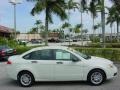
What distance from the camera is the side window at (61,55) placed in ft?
37.6

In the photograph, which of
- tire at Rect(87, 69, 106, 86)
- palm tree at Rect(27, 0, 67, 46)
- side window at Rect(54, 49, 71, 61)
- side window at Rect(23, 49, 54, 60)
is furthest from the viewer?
palm tree at Rect(27, 0, 67, 46)

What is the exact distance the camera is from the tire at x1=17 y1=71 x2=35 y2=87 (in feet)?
37.9

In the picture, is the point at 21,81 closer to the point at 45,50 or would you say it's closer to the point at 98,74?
the point at 45,50

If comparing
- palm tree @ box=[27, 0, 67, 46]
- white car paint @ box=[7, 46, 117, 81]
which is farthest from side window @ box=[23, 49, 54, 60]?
palm tree @ box=[27, 0, 67, 46]

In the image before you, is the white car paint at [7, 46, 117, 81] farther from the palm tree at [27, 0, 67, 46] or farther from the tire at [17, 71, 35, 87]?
the palm tree at [27, 0, 67, 46]

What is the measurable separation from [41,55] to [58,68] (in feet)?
2.88

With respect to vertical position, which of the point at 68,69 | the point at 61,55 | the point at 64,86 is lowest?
the point at 64,86

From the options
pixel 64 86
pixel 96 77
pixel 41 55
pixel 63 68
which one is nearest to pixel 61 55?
pixel 63 68

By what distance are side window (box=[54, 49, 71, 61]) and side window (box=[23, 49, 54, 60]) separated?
19cm

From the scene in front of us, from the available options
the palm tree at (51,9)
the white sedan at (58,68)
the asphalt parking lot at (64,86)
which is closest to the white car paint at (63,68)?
the white sedan at (58,68)

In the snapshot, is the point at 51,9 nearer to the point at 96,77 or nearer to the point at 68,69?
the point at 68,69

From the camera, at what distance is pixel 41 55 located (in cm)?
1170

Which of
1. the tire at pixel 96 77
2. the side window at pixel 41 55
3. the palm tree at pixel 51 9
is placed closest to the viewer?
the tire at pixel 96 77

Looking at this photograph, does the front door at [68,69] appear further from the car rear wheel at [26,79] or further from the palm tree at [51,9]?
the palm tree at [51,9]
